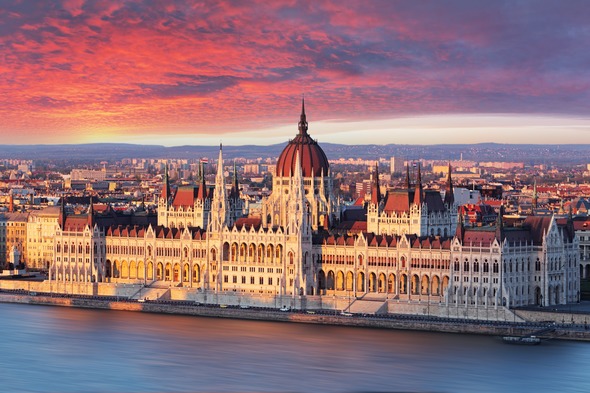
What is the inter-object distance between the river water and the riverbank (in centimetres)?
Result: 94

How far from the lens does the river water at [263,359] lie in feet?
210

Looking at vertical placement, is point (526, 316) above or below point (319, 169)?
below

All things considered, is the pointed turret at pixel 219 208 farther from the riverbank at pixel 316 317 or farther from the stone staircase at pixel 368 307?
the stone staircase at pixel 368 307

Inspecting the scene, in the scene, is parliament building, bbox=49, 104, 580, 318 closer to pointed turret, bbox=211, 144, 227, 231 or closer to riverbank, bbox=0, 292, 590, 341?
pointed turret, bbox=211, 144, 227, 231

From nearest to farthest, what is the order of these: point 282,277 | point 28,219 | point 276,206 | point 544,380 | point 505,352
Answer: point 544,380, point 505,352, point 282,277, point 276,206, point 28,219

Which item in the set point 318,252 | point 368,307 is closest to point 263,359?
point 368,307

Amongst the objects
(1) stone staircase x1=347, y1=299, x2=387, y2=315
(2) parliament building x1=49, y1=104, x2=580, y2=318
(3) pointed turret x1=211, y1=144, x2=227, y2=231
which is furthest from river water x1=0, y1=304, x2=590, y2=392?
(3) pointed turret x1=211, y1=144, x2=227, y2=231

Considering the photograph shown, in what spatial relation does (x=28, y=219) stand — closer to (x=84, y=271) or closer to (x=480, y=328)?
(x=84, y=271)

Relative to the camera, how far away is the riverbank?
7644cm

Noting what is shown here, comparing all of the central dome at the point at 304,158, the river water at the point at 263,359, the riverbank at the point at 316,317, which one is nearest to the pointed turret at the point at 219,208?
the central dome at the point at 304,158

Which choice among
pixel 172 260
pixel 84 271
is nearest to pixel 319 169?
pixel 172 260

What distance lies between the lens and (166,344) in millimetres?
75625

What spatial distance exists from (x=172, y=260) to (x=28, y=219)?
895 inches

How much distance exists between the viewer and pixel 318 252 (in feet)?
292
